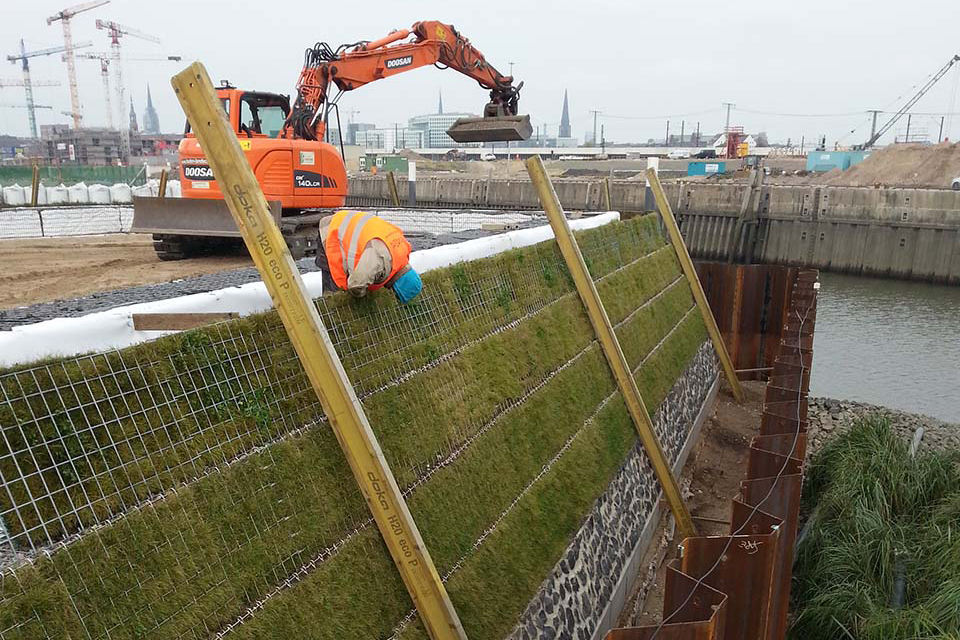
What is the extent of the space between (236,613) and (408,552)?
1.21 meters

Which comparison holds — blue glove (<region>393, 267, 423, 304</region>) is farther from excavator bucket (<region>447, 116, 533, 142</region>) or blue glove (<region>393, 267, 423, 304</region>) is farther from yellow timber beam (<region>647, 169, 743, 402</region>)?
yellow timber beam (<region>647, 169, 743, 402</region>)

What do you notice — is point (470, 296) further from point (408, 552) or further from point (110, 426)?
point (110, 426)

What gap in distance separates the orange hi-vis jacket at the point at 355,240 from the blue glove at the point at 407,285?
26 cm

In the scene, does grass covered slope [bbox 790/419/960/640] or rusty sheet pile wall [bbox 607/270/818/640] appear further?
grass covered slope [bbox 790/419/960/640]

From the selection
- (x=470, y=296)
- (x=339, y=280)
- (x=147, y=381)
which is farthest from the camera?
(x=470, y=296)

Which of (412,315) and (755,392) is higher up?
(412,315)

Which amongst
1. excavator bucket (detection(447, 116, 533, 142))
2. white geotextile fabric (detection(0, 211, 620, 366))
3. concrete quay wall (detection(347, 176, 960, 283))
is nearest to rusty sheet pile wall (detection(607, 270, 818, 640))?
white geotextile fabric (detection(0, 211, 620, 366))

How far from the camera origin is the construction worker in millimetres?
4812

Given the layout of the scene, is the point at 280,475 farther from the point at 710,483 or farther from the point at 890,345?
the point at 890,345

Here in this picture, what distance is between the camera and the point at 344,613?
160 inches

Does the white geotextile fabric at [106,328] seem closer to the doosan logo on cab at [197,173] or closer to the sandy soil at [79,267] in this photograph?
the sandy soil at [79,267]

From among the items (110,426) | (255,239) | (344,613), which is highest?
(255,239)

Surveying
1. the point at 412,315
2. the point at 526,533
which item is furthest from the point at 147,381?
the point at 526,533

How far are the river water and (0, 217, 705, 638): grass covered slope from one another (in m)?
14.3
